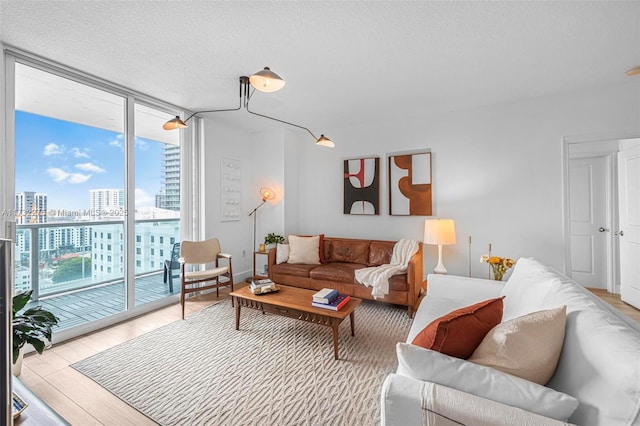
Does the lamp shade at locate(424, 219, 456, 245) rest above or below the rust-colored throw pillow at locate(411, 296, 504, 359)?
above

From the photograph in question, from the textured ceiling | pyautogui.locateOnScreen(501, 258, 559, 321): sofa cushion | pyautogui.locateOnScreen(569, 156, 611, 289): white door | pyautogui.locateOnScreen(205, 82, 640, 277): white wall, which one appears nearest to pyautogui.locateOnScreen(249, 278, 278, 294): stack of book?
pyautogui.locateOnScreen(205, 82, 640, 277): white wall

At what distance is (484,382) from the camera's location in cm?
94

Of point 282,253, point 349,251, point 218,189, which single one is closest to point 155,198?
point 218,189

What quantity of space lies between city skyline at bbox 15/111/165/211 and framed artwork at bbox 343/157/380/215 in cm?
285

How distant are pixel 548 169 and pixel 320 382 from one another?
3.57 m

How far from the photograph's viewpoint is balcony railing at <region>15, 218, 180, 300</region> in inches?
104

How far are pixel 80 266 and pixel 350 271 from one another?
10.2ft

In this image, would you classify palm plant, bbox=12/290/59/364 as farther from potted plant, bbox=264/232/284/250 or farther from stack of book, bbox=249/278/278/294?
potted plant, bbox=264/232/284/250

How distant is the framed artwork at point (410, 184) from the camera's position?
3924mm

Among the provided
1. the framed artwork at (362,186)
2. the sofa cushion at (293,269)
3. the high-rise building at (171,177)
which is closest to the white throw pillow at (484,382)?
the sofa cushion at (293,269)

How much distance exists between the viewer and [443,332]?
1116mm

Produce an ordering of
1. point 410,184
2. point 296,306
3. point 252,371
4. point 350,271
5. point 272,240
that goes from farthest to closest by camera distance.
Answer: point 272,240
point 410,184
point 350,271
point 296,306
point 252,371

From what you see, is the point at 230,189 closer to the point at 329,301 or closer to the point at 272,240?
the point at 272,240

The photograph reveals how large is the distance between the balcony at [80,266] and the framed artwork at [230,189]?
39.0 inches
